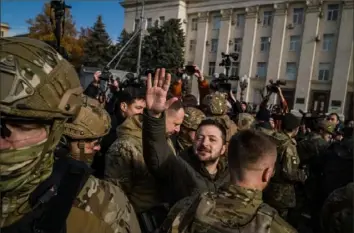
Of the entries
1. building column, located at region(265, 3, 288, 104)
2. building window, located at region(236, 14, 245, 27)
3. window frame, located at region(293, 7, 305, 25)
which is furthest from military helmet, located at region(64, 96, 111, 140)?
building window, located at region(236, 14, 245, 27)

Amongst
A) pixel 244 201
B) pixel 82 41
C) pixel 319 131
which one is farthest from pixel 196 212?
pixel 82 41

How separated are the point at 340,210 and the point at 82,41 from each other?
4101 centimetres

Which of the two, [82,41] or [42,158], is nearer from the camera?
[42,158]

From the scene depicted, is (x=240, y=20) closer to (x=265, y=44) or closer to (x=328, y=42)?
(x=265, y=44)

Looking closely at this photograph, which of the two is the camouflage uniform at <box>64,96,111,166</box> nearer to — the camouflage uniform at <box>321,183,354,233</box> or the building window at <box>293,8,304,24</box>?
the camouflage uniform at <box>321,183,354,233</box>

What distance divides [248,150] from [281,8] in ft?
121

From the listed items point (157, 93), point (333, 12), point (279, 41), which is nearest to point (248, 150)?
point (157, 93)

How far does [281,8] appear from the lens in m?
35.5

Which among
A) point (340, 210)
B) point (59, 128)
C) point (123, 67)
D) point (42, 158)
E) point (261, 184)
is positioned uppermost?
point (123, 67)

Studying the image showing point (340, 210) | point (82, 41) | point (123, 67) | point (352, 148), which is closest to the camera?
point (340, 210)

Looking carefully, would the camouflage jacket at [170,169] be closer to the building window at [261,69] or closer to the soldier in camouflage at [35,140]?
→ the soldier in camouflage at [35,140]

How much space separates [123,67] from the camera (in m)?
33.7

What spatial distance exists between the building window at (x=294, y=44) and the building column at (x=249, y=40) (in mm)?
3805

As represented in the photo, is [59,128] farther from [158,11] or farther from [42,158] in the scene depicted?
[158,11]
